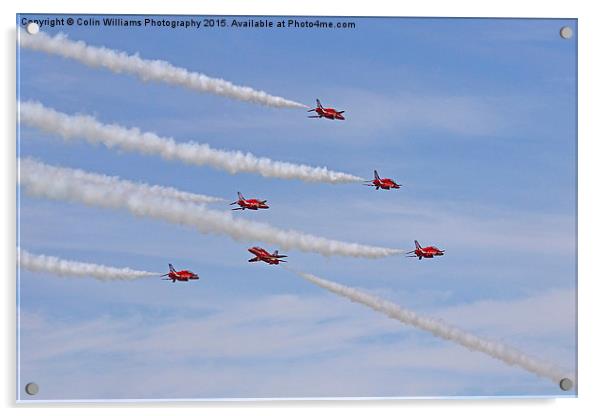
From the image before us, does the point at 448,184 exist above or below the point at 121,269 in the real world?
above

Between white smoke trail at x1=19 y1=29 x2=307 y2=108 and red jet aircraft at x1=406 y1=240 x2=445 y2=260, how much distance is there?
1492mm

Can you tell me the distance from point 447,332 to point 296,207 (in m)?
1.61

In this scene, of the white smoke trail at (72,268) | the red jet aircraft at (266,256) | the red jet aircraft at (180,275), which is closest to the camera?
the white smoke trail at (72,268)

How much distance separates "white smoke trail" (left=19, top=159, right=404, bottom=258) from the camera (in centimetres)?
927

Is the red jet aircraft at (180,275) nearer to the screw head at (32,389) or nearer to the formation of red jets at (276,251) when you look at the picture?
the formation of red jets at (276,251)

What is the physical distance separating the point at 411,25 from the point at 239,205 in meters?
2.05

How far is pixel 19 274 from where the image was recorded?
9211 millimetres

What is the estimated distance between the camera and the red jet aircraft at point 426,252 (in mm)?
9516

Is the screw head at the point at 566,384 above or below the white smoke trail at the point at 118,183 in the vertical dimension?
below

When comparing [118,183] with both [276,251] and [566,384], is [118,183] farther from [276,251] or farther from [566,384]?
[566,384]

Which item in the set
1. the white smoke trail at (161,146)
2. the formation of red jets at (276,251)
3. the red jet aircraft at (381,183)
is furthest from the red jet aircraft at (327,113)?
the red jet aircraft at (381,183)

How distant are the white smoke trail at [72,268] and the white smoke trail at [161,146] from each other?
97cm
